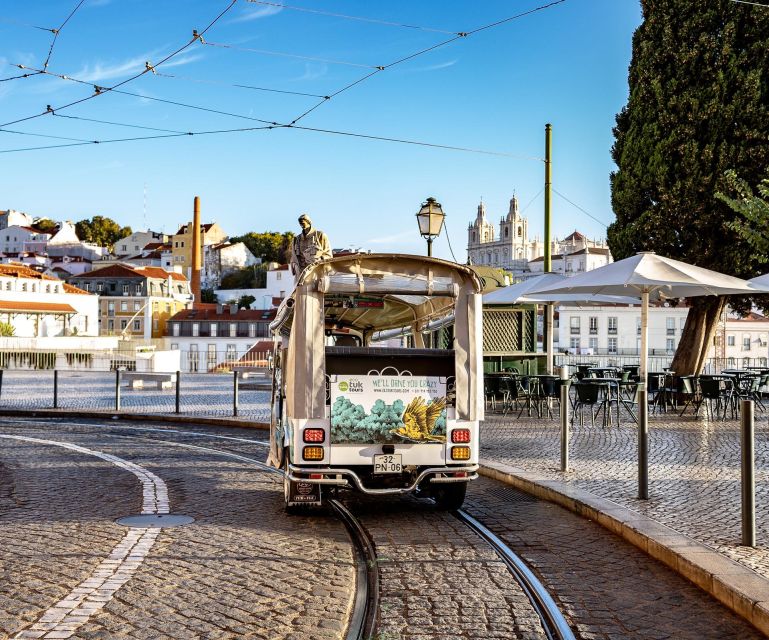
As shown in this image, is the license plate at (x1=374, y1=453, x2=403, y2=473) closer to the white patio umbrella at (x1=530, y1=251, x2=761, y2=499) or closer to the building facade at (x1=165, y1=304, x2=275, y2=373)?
the white patio umbrella at (x1=530, y1=251, x2=761, y2=499)

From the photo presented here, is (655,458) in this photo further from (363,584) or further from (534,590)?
(363,584)

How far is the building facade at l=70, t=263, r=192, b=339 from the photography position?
102831mm

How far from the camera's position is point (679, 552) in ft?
21.7

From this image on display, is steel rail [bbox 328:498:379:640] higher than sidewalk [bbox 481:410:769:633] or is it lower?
lower

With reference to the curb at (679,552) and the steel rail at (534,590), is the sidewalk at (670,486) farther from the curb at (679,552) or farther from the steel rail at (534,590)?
the steel rail at (534,590)

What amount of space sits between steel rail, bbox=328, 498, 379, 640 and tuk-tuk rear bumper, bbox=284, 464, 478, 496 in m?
0.40

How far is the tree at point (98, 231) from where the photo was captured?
160 metres

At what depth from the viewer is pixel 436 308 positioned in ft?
31.4

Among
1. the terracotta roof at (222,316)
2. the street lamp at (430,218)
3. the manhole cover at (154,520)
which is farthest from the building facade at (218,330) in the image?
the manhole cover at (154,520)

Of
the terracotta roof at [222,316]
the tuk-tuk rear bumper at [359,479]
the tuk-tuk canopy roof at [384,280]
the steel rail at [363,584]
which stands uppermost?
the terracotta roof at [222,316]

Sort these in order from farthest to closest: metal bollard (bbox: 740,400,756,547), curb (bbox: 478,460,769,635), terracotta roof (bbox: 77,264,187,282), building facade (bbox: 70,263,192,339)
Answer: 1. terracotta roof (bbox: 77,264,187,282)
2. building facade (bbox: 70,263,192,339)
3. metal bollard (bbox: 740,400,756,547)
4. curb (bbox: 478,460,769,635)

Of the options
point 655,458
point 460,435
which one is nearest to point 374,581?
point 460,435

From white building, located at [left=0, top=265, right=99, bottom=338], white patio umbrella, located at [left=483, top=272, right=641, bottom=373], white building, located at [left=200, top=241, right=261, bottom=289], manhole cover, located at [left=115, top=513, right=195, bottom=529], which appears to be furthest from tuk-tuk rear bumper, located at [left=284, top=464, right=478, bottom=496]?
white building, located at [left=200, top=241, right=261, bottom=289]

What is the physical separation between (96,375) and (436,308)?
94.3ft
